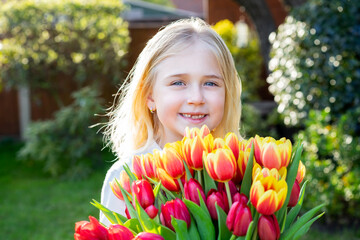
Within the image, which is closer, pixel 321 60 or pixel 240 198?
pixel 240 198

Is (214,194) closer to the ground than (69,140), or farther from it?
closer to the ground

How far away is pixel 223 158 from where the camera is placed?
905mm

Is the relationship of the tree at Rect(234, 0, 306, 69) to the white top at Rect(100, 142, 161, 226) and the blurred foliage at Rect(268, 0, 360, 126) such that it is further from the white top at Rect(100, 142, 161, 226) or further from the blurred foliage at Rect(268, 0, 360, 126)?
the white top at Rect(100, 142, 161, 226)

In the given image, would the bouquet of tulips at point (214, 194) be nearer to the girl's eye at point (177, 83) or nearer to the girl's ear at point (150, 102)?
the girl's eye at point (177, 83)

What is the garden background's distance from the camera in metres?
4.00

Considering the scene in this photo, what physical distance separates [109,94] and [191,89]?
8.61 meters

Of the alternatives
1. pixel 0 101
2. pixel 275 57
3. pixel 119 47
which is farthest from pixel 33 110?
pixel 275 57

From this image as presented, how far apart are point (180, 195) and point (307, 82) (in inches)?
136

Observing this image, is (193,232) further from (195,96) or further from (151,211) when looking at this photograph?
(195,96)

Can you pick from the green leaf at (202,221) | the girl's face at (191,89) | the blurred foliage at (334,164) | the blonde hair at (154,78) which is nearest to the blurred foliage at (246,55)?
the blurred foliage at (334,164)

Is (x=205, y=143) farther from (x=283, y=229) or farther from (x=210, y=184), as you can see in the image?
(x=283, y=229)

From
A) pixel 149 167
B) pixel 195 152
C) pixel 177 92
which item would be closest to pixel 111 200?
pixel 177 92

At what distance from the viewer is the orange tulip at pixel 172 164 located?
98 cm

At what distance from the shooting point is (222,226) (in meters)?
0.91
